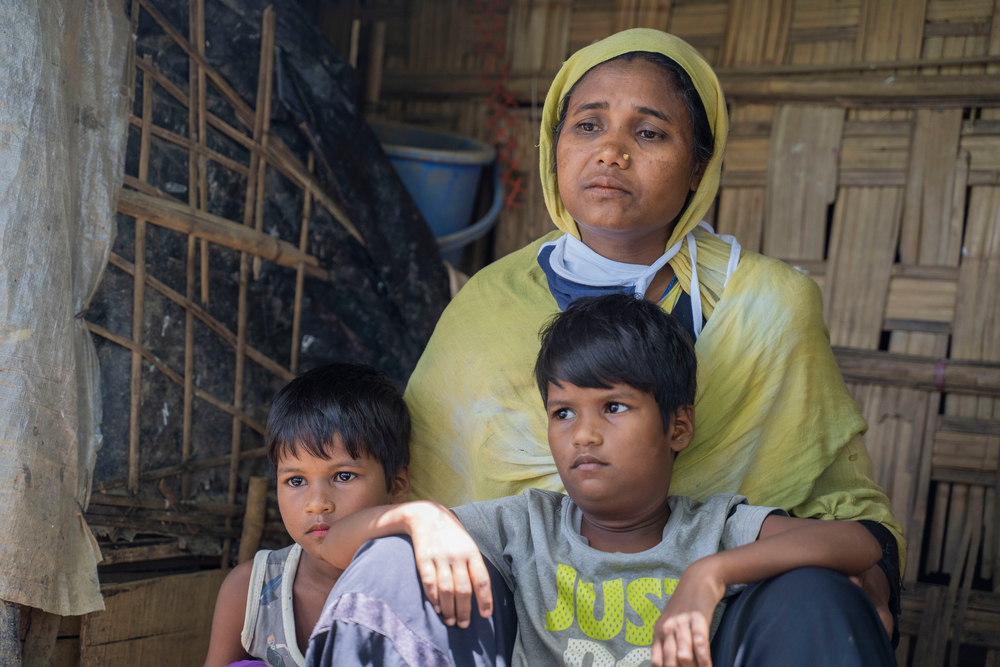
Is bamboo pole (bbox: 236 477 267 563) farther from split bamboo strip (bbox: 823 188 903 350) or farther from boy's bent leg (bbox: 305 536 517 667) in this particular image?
split bamboo strip (bbox: 823 188 903 350)

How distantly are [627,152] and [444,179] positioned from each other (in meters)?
1.76

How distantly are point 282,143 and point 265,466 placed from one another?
113cm

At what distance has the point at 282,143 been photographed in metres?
3.03

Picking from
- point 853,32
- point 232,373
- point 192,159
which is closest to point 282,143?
point 192,159

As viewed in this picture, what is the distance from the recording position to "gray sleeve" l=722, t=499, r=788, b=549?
1577mm

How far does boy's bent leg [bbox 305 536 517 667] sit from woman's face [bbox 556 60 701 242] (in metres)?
0.89

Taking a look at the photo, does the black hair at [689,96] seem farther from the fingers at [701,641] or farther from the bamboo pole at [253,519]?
the bamboo pole at [253,519]

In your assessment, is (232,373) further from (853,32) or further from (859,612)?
(853,32)

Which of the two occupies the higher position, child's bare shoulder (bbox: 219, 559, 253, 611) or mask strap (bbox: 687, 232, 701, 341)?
mask strap (bbox: 687, 232, 701, 341)

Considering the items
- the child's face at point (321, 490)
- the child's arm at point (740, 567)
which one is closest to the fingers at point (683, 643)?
the child's arm at point (740, 567)

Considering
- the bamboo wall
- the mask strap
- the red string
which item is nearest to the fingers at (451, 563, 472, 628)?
the mask strap

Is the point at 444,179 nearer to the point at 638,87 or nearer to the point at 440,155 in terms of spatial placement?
the point at 440,155

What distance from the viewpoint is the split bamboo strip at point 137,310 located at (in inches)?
104

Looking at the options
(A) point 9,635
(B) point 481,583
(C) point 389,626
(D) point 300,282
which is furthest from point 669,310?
(A) point 9,635
